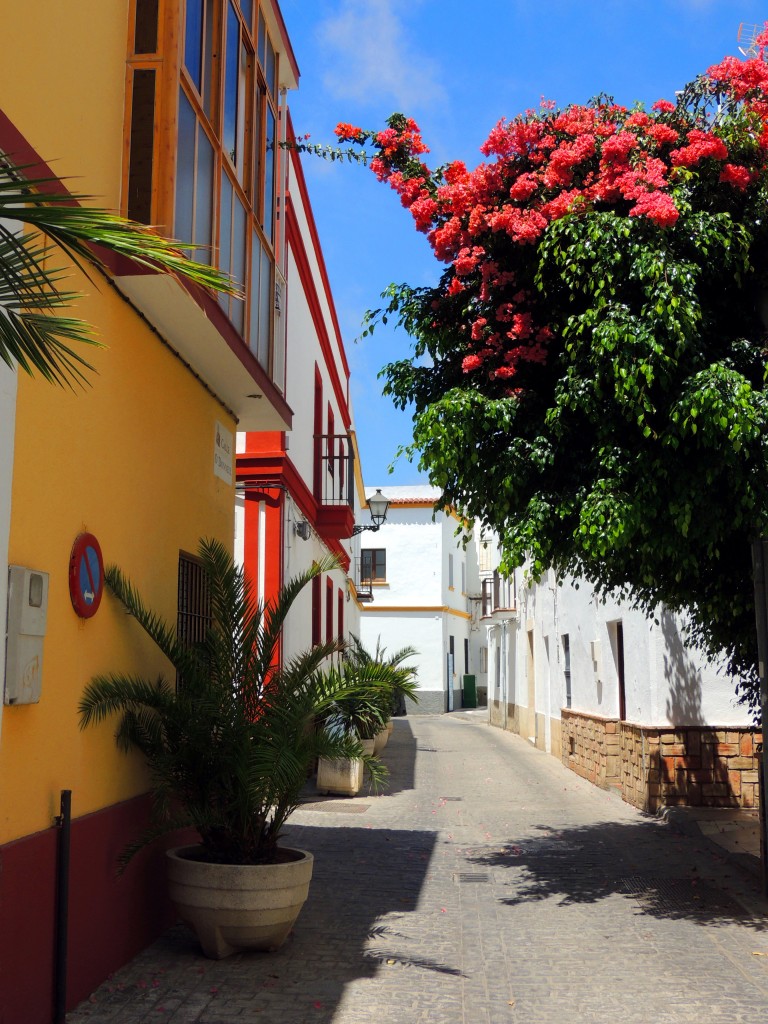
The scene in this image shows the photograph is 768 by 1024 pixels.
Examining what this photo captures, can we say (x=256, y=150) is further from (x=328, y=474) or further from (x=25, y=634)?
(x=328, y=474)

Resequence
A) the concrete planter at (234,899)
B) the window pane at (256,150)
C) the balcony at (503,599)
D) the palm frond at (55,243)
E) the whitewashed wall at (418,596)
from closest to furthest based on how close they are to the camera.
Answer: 1. the palm frond at (55,243)
2. the concrete planter at (234,899)
3. the window pane at (256,150)
4. the balcony at (503,599)
5. the whitewashed wall at (418,596)

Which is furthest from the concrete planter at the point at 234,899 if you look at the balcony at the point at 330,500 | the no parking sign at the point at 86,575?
the balcony at the point at 330,500

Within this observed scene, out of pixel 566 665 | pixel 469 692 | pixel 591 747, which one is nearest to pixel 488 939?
pixel 591 747

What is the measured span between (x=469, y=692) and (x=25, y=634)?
3838 cm

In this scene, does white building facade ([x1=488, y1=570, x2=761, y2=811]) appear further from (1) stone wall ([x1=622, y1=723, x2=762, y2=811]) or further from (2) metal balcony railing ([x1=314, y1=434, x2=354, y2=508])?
(2) metal balcony railing ([x1=314, y1=434, x2=354, y2=508])

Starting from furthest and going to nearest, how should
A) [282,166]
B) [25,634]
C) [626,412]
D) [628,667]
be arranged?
1. [628,667]
2. [282,166]
3. [626,412]
4. [25,634]

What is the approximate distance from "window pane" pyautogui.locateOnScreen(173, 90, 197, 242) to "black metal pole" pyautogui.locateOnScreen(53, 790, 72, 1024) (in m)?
3.44

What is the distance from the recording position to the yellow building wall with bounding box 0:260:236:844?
4.59 meters

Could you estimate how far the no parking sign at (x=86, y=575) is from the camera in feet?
16.8

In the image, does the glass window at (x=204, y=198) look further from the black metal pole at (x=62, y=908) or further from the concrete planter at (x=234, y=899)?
the concrete planter at (x=234, y=899)

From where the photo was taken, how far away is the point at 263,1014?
16.3ft

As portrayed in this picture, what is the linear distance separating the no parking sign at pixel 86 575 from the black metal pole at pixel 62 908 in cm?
95

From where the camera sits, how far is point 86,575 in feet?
17.3

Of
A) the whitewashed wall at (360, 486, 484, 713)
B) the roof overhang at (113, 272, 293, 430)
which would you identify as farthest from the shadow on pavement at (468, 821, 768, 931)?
the whitewashed wall at (360, 486, 484, 713)
